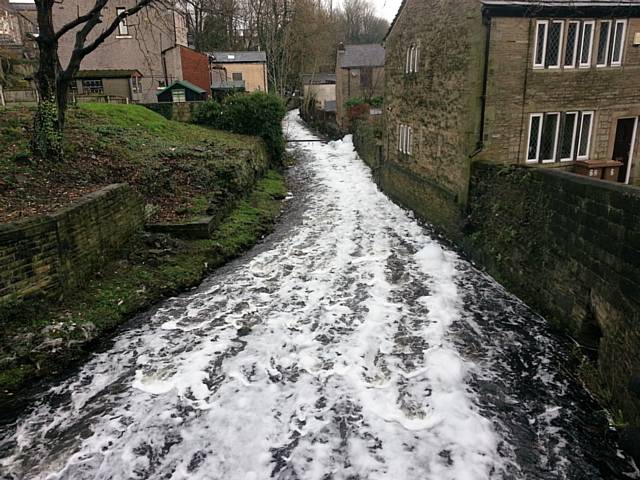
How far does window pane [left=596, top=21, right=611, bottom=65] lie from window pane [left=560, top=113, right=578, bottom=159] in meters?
1.68

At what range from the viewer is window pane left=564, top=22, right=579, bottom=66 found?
43.6 ft

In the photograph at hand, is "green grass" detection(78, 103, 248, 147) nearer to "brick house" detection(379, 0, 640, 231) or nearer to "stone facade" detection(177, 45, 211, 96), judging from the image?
"stone facade" detection(177, 45, 211, 96)

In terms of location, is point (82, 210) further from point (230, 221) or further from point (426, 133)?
point (426, 133)

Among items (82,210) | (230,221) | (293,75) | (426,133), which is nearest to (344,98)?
(293,75)

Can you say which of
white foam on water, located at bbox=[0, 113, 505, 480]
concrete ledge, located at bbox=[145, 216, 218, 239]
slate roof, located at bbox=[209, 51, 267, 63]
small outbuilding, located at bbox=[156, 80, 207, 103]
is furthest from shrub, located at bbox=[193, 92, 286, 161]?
slate roof, located at bbox=[209, 51, 267, 63]

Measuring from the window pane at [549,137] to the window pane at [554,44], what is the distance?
145 cm

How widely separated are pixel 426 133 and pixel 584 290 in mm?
9952

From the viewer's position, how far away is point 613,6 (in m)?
13.0

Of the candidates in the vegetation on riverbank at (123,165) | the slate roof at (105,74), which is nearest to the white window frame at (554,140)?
the vegetation on riverbank at (123,165)

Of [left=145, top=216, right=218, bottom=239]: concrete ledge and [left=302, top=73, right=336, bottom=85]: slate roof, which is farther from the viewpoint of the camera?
[left=302, top=73, right=336, bottom=85]: slate roof

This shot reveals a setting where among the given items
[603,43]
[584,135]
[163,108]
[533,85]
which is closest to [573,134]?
[584,135]

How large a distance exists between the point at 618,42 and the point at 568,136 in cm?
293

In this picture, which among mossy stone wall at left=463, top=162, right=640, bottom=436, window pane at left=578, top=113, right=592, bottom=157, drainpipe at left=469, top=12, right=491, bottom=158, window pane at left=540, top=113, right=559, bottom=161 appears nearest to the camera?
mossy stone wall at left=463, top=162, right=640, bottom=436

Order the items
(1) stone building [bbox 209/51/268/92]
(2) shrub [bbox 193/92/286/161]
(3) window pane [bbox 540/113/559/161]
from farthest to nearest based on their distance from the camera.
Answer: (1) stone building [bbox 209/51/268/92] < (2) shrub [bbox 193/92/286/161] < (3) window pane [bbox 540/113/559/161]
